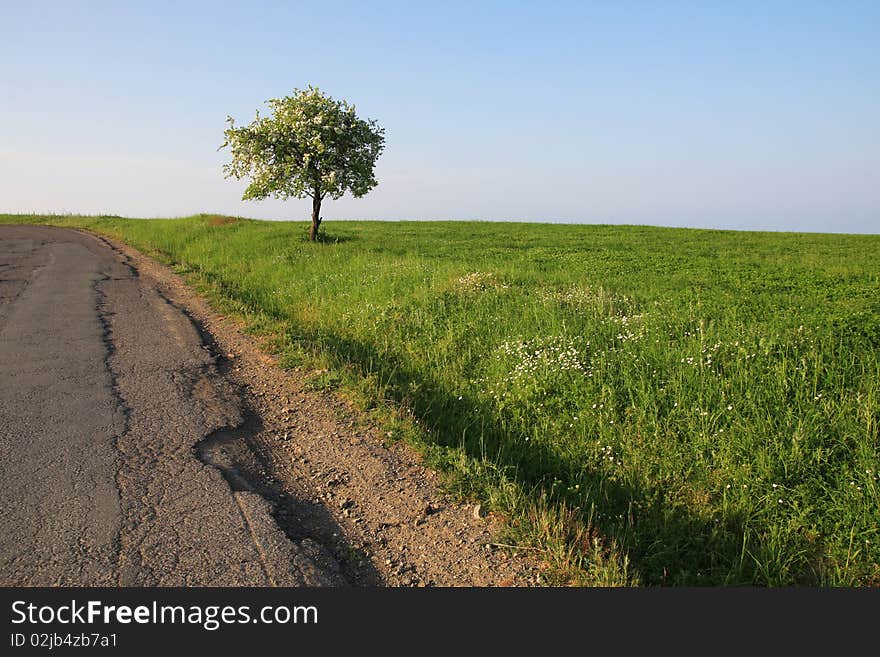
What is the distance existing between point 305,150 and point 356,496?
2053 centimetres

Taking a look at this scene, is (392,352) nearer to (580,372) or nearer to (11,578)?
(580,372)

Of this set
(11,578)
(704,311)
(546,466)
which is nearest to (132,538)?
(11,578)

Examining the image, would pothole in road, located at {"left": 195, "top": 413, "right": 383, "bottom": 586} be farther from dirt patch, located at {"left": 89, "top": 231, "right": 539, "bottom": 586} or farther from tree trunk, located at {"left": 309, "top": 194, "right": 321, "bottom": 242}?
tree trunk, located at {"left": 309, "top": 194, "right": 321, "bottom": 242}

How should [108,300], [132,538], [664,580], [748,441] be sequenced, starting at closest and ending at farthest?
1. [132,538]
2. [664,580]
3. [748,441]
4. [108,300]

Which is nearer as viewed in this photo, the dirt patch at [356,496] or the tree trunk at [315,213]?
the dirt patch at [356,496]

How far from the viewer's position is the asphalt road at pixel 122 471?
149 inches

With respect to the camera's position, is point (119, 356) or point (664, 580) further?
point (119, 356)

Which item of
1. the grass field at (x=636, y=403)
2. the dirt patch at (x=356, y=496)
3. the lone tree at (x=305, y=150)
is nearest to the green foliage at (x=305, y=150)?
the lone tree at (x=305, y=150)

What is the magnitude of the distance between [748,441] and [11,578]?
19.6 feet

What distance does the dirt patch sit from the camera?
402 centimetres

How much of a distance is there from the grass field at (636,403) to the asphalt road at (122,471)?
1584mm

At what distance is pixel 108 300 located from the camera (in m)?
12.7

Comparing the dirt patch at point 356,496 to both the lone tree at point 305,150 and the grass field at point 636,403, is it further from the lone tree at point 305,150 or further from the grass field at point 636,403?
the lone tree at point 305,150

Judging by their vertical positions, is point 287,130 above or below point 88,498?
A: above
